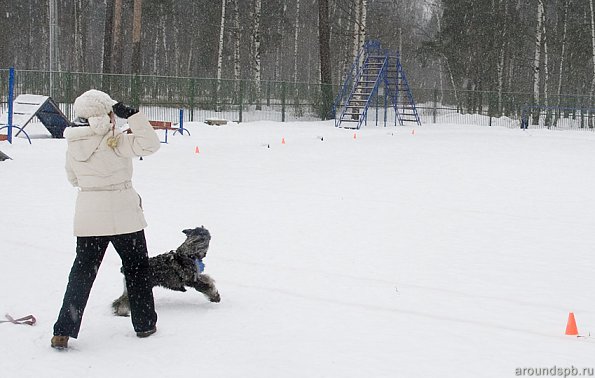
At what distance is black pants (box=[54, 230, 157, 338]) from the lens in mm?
4555

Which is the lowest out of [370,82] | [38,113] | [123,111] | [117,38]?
[38,113]

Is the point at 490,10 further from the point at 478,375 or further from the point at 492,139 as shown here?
the point at 478,375

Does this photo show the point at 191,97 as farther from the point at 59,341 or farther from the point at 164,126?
the point at 59,341

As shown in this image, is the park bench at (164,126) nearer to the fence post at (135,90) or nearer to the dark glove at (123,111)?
the fence post at (135,90)

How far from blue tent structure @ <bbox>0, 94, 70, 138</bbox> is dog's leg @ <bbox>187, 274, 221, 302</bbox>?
12746 mm

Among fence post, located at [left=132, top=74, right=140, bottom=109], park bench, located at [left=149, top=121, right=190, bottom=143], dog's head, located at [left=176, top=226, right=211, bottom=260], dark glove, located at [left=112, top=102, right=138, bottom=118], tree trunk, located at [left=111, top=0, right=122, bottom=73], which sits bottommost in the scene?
dog's head, located at [left=176, top=226, right=211, bottom=260]

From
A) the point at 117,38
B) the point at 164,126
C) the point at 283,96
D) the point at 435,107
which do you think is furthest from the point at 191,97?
the point at 435,107

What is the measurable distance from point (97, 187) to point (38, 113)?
1518 centimetres

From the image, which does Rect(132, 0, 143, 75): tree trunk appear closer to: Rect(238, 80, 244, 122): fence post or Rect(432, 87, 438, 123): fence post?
Rect(238, 80, 244, 122): fence post

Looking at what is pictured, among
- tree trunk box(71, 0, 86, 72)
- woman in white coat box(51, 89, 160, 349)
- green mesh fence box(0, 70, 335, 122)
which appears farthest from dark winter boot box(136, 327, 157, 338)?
tree trunk box(71, 0, 86, 72)

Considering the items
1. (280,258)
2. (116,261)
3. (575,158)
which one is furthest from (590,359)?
(575,158)

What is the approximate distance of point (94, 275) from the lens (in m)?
4.62

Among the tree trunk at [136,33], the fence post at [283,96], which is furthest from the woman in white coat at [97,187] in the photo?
the fence post at [283,96]

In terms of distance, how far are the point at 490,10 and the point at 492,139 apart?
17.9m
